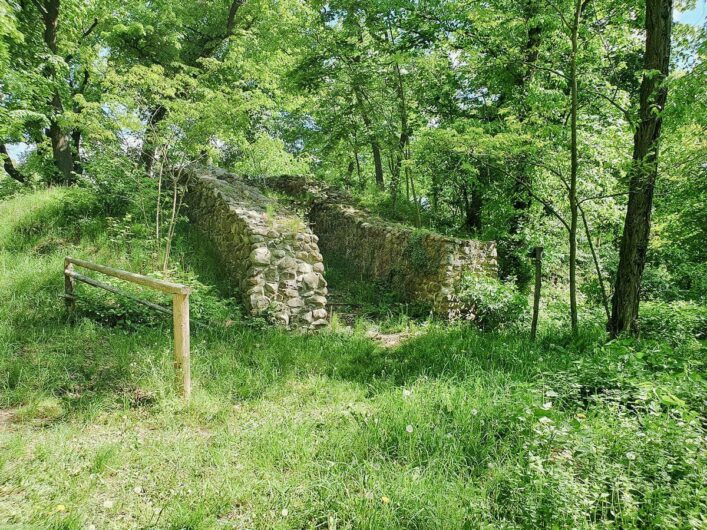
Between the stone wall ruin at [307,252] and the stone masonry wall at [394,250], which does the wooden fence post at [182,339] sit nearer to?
the stone wall ruin at [307,252]

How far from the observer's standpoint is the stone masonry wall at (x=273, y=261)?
5.89 m

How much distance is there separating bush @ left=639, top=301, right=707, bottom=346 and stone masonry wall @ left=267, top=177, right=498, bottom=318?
8.08 feet

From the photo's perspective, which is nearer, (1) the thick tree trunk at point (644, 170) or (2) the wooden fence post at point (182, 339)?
(2) the wooden fence post at point (182, 339)

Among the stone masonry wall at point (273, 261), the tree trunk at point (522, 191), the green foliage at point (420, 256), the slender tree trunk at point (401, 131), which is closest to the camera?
the stone masonry wall at point (273, 261)

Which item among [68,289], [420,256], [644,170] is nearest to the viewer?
[644,170]

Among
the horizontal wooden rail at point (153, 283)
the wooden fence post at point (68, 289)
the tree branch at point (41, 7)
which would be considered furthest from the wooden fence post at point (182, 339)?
the tree branch at point (41, 7)

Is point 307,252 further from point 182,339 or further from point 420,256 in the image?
point 182,339

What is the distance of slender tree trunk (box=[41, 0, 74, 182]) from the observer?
9867mm

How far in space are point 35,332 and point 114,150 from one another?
3.65m

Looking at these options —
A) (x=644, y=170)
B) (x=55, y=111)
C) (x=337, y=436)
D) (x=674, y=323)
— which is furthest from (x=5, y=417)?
(x=55, y=111)

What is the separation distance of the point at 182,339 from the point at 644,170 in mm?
5121

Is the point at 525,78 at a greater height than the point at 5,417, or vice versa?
the point at 525,78

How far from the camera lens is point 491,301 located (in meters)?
6.46

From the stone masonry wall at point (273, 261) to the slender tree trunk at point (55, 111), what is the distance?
538 cm
